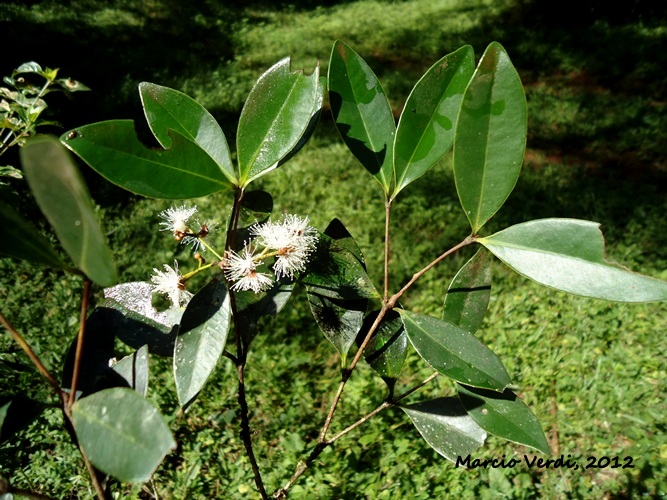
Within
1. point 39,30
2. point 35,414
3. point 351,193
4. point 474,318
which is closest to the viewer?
point 35,414

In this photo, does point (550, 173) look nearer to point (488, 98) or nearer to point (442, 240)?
point (442, 240)

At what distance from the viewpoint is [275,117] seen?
623 millimetres

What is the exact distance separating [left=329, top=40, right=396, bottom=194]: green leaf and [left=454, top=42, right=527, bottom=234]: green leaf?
0.12 m

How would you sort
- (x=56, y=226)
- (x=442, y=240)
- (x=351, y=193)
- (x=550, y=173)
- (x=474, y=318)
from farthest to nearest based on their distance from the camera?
(x=550, y=173)
(x=351, y=193)
(x=442, y=240)
(x=474, y=318)
(x=56, y=226)

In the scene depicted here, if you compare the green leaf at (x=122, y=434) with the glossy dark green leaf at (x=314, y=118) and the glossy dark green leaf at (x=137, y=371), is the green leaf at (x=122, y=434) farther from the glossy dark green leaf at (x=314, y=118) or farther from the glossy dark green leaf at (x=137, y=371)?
the glossy dark green leaf at (x=314, y=118)

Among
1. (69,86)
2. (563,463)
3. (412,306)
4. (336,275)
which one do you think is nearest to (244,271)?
(336,275)

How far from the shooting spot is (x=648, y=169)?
3016mm

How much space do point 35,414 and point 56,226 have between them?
0.23 metres

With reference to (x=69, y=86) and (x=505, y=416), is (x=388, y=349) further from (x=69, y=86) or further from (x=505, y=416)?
(x=69, y=86)

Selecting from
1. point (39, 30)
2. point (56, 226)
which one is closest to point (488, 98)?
point (56, 226)

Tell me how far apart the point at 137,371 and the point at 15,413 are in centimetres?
11

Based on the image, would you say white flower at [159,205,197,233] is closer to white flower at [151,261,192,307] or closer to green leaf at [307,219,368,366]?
white flower at [151,261,192,307]

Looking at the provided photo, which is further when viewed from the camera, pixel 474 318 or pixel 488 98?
pixel 474 318

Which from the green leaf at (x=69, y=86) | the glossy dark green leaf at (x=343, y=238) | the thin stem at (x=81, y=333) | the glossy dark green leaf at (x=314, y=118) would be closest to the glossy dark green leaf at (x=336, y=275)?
the glossy dark green leaf at (x=343, y=238)
